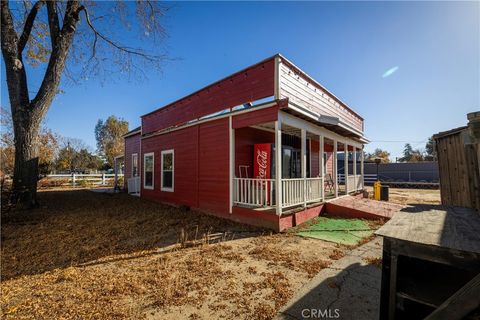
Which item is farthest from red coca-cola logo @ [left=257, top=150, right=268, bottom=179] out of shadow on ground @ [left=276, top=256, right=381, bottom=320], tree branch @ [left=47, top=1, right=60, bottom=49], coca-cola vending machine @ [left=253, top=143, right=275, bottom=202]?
tree branch @ [left=47, top=1, right=60, bottom=49]

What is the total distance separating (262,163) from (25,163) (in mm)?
8474

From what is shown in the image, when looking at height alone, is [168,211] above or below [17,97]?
below

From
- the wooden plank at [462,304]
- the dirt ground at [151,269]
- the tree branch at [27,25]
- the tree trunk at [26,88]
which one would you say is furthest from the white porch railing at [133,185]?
the wooden plank at [462,304]

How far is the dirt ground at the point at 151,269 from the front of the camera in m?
2.74

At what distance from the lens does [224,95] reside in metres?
7.57

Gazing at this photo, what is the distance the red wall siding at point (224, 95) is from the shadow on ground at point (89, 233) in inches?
147

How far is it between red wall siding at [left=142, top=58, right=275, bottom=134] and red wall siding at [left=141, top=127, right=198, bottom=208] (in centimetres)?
64

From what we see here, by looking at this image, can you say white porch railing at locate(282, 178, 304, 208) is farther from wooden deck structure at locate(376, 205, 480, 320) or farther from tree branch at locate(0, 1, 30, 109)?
tree branch at locate(0, 1, 30, 109)

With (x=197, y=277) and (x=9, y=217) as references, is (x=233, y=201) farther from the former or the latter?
(x=9, y=217)

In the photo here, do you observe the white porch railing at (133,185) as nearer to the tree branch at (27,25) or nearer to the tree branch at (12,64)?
the tree branch at (12,64)

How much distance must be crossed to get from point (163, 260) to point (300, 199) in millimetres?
4291

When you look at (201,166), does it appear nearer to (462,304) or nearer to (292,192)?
(292,192)

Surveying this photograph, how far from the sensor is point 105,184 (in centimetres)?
2311

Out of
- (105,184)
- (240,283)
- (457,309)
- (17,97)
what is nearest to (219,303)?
(240,283)
